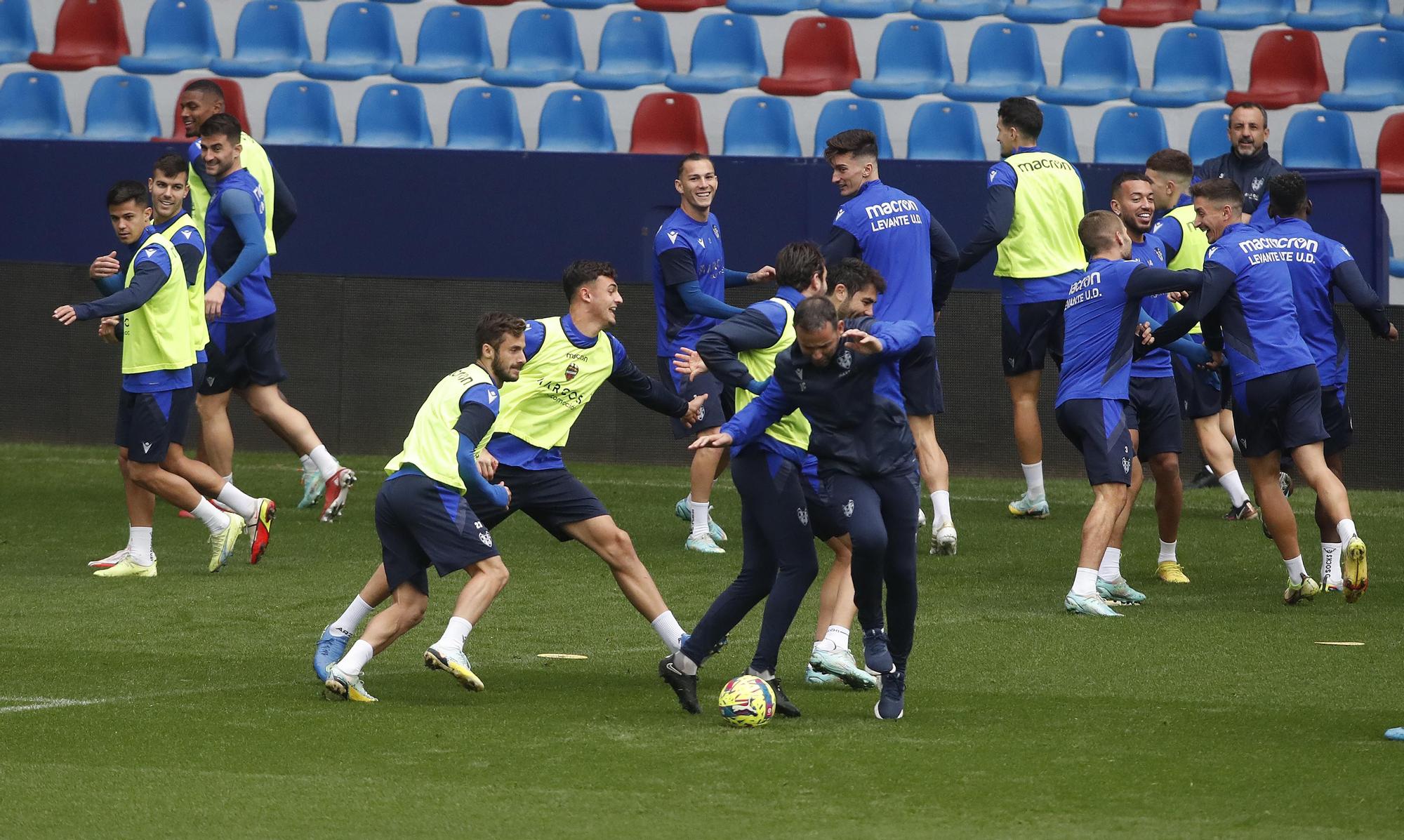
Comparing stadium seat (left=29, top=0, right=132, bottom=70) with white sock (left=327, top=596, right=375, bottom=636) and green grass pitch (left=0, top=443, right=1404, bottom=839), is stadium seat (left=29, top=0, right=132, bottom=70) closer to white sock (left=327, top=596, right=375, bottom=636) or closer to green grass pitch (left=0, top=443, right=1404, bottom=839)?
green grass pitch (left=0, top=443, right=1404, bottom=839)

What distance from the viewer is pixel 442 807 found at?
5195mm

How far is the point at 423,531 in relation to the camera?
6.84 meters

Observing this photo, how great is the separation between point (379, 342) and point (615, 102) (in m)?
4.00

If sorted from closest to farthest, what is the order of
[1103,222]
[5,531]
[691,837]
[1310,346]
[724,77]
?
1. [691,837]
2. [1103,222]
3. [1310,346]
4. [5,531]
5. [724,77]

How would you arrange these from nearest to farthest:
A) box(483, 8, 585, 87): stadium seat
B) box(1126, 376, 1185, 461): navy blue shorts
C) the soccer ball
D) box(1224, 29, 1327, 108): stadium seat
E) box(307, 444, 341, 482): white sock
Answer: the soccer ball → box(1126, 376, 1185, 461): navy blue shorts → box(307, 444, 341, 482): white sock → box(1224, 29, 1327, 108): stadium seat → box(483, 8, 585, 87): stadium seat

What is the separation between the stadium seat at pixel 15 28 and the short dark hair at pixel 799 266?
517 inches

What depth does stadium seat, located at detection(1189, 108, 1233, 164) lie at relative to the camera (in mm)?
15938

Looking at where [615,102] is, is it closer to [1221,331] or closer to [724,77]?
[724,77]

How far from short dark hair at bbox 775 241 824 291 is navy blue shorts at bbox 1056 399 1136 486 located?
2.47 meters

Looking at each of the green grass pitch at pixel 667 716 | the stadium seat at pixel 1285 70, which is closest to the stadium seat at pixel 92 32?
the green grass pitch at pixel 667 716

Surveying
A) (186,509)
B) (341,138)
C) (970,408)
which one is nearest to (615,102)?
(341,138)

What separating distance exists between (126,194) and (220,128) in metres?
1.18

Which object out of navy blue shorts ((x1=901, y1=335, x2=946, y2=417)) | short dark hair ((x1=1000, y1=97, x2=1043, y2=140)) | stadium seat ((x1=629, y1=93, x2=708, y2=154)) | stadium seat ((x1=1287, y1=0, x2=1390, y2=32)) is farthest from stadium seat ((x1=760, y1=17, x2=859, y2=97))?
navy blue shorts ((x1=901, y1=335, x2=946, y2=417))

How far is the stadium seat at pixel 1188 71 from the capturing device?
16.5 m
